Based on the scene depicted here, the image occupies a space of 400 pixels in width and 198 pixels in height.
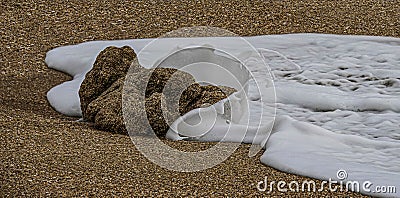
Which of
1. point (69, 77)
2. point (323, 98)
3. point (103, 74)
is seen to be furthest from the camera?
point (69, 77)

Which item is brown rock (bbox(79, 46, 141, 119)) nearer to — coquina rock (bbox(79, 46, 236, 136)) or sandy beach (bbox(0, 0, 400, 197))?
coquina rock (bbox(79, 46, 236, 136))

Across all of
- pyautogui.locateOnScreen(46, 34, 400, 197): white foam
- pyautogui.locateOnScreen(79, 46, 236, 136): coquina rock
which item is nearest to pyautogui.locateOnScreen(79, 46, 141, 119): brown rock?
pyautogui.locateOnScreen(79, 46, 236, 136): coquina rock

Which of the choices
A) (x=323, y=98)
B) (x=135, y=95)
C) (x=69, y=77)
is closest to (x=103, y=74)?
(x=135, y=95)

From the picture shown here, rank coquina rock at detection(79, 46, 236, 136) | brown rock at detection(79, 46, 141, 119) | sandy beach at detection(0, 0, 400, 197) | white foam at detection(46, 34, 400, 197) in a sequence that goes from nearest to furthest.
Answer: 1. sandy beach at detection(0, 0, 400, 197)
2. white foam at detection(46, 34, 400, 197)
3. coquina rock at detection(79, 46, 236, 136)
4. brown rock at detection(79, 46, 141, 119)

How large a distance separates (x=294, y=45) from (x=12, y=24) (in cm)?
206

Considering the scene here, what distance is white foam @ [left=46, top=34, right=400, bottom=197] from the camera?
3121 millimetres

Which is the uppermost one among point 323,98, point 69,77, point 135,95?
point 323,98

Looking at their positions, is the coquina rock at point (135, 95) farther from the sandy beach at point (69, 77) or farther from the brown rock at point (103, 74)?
the sandy beach at point (69, 77)

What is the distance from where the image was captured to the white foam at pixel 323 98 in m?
3.12

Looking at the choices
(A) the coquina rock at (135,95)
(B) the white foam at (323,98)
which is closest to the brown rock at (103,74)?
(A) the coquina rock at (135,95)

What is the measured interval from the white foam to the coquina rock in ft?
0.72

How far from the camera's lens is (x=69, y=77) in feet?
14.9

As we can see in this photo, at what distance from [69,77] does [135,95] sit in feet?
3.57

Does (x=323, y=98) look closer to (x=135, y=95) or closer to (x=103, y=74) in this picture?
(x=135, y=95)
